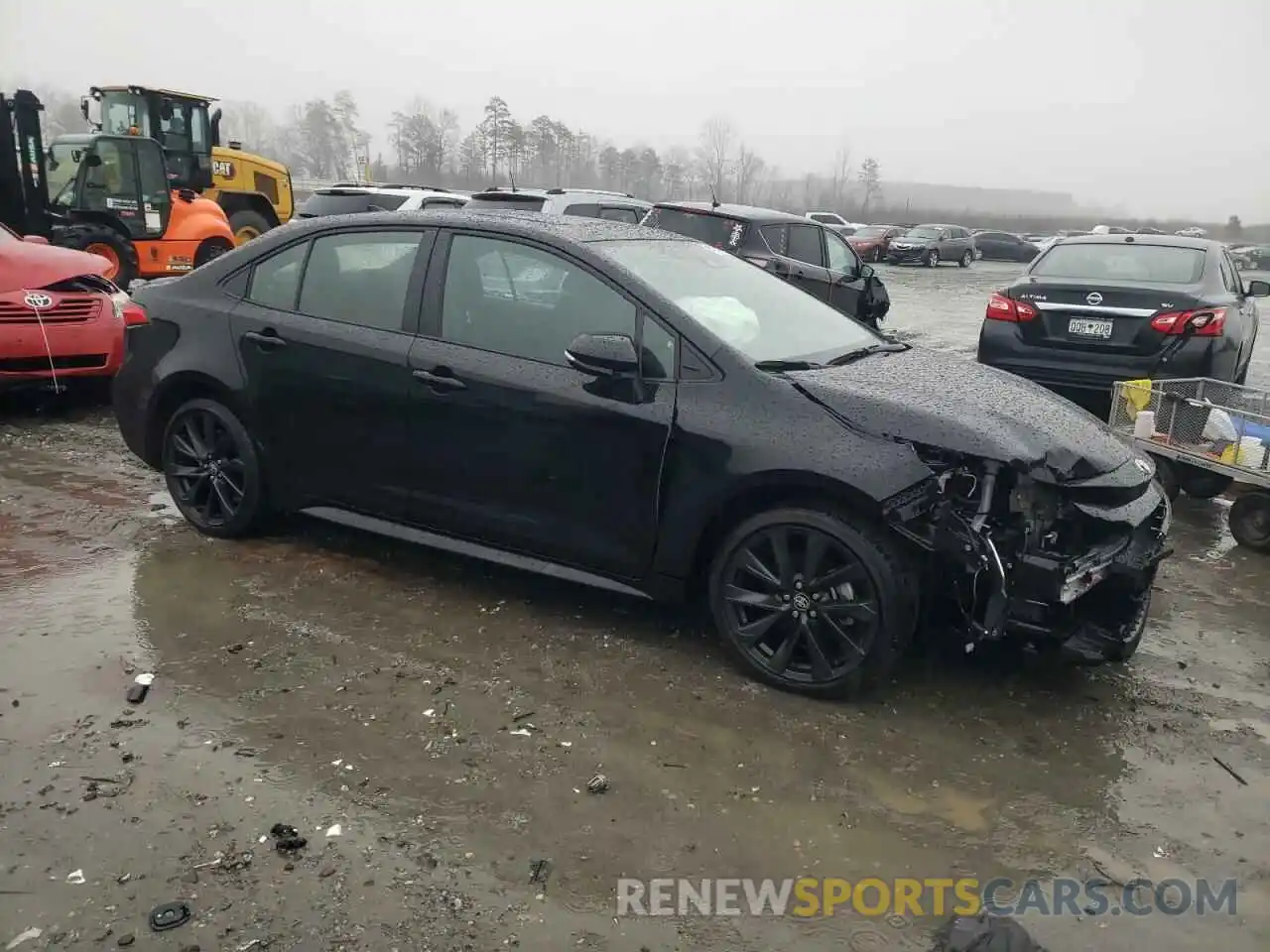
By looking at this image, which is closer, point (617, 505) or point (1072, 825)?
point (1072, 825)

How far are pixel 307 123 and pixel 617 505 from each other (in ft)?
305

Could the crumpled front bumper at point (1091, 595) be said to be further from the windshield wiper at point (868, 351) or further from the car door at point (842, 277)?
the car door at point (842, 277)

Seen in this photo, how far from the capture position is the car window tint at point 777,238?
33.8ft

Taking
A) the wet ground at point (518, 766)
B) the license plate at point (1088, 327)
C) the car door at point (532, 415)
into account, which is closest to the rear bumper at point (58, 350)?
the wet ground at point (518, 766)

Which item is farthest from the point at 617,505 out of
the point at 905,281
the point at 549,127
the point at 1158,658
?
the point at 549,127

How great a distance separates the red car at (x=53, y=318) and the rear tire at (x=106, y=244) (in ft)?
16.1

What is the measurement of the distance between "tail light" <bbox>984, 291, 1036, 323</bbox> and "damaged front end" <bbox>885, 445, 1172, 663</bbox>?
13.6 ft

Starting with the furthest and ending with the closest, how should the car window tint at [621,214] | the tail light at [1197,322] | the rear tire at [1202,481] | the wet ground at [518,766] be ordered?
the car window tint at [621,214], the tail light at [1197,322], the rear tire at [1202,481], the wet ground at [518,766]

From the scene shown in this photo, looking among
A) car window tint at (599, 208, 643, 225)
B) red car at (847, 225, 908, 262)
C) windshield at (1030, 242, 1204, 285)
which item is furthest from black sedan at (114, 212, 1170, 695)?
red car at (847, 225, 908, 262)

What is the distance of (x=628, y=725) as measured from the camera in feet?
11.4

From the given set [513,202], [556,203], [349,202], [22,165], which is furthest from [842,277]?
[22,165]

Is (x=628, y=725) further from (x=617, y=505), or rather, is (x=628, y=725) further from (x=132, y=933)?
(x=132, y=933)

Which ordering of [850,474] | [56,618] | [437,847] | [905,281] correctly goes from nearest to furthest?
1. [437,847]
2. [850,474]
3. [56,618]
4. [905,281]

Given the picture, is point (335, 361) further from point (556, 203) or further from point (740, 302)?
point (556, 203)
